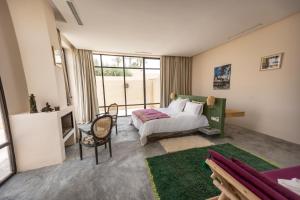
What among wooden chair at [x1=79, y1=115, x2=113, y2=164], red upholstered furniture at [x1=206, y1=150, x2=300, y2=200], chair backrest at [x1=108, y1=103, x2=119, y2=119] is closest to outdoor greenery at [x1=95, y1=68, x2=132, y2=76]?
chair backrest at [x1=108, y1=103, x2=119, y2=119]

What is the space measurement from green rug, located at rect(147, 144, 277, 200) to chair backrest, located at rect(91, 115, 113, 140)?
3.04 ft

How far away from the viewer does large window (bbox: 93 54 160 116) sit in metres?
5.08

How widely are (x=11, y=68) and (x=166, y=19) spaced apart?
2957 mm

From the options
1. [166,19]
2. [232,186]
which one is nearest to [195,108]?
[166,19]

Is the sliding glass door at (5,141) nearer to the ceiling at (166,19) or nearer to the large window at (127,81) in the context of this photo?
the ceiling at (166,19)

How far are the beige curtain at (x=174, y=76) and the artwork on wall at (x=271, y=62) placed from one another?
9.76 feet

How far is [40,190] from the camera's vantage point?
1.64 metres

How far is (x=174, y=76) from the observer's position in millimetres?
5730

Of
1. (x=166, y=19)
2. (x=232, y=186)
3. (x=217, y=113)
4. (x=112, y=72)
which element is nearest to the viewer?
(x=232, y=186)

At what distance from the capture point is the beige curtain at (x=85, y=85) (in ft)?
14.7

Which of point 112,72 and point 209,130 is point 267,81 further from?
point 112,72

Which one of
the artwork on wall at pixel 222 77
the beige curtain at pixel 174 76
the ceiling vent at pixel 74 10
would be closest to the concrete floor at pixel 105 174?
the artwork on wall at pixel 222 77

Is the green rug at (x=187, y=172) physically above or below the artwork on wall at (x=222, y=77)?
below

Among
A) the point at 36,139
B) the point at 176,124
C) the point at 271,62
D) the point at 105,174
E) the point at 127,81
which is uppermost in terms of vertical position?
the point at 271,62
